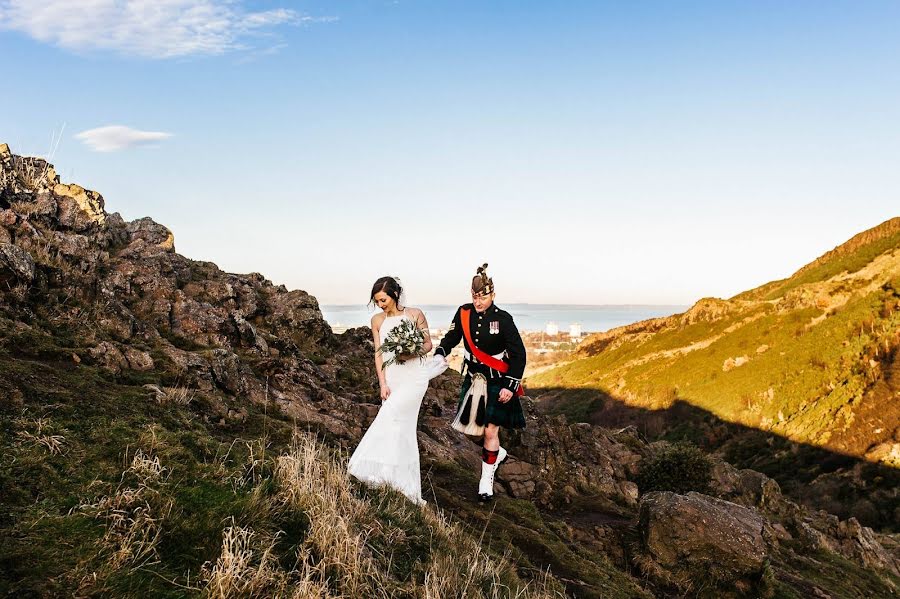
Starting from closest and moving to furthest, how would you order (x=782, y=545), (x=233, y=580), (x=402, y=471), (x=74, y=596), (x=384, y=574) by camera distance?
(x=74, y=596), (x=233, y=580), (x=384, y=574), (x=402, y=471), (x=782, y=545)

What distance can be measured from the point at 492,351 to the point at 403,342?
1.75 meters

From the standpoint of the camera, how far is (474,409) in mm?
10062

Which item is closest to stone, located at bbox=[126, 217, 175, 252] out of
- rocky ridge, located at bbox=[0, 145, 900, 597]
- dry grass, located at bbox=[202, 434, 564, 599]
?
rocky ridge, located at bbox=[0, 145, 900, 597]

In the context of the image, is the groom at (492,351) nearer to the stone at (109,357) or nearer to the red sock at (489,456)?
the red sock at (489,456)

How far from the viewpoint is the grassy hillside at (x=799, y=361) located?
149 feet

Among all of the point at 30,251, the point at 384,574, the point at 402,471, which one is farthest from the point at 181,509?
the point at 30,251

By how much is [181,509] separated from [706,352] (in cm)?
7436

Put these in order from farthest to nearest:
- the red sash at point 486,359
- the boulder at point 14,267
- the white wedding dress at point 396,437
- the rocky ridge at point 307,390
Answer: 1. the boulder at point 14,267
2. the red sash at point 486,359
3. the rocky ridge at point 307,390
4. the white wedding dress at point 396,437

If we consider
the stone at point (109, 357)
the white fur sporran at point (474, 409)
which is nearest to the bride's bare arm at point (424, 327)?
the white fur sporran at point (474, 409)

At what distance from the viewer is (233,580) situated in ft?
13.6

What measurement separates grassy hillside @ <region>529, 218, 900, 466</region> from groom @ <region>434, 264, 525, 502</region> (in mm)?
41254

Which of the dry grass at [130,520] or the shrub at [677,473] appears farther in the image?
the shrub at [677,473]

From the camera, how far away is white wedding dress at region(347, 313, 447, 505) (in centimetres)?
829

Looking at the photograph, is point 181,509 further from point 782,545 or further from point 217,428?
point 782,545
